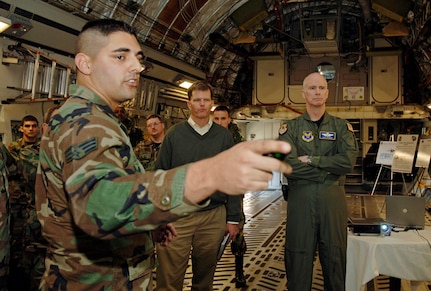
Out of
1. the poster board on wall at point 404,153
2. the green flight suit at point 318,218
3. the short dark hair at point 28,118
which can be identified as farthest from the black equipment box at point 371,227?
the poster board on wall at point 404,153

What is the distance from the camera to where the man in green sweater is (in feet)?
9.75

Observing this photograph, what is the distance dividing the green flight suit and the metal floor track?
0.53 m

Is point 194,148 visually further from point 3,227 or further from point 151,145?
point 151,145

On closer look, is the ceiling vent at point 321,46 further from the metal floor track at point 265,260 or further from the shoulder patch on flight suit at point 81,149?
the shoulder patch on flight suit at point 81,149

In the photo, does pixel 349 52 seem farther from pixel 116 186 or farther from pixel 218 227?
pixel 116 186

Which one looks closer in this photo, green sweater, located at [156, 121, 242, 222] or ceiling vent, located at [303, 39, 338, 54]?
Result: green sweater, located at [156, 121, 242, 222]

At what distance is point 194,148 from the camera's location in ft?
10.4

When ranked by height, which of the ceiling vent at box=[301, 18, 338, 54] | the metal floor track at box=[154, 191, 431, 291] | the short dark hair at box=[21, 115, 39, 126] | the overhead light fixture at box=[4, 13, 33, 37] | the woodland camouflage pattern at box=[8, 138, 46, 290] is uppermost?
the ceiling vent at box=[301, 18, 338, 54]

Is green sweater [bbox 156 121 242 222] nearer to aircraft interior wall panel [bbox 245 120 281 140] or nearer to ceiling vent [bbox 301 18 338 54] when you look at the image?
ceiling vent [bbox 301 18 338 54]

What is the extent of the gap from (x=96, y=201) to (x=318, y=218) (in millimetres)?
2380

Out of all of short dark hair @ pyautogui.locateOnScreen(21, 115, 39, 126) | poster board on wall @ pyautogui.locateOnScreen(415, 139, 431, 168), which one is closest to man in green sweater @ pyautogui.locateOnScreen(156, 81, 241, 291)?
short dark hair @ pyautogui.locateOnScreen(21, 115, 39, 126)

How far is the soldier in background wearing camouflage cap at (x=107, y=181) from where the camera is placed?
3.06ft

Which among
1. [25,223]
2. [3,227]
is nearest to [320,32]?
[25,223]

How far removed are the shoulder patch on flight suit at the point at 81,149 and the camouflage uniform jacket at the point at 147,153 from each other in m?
3.63
